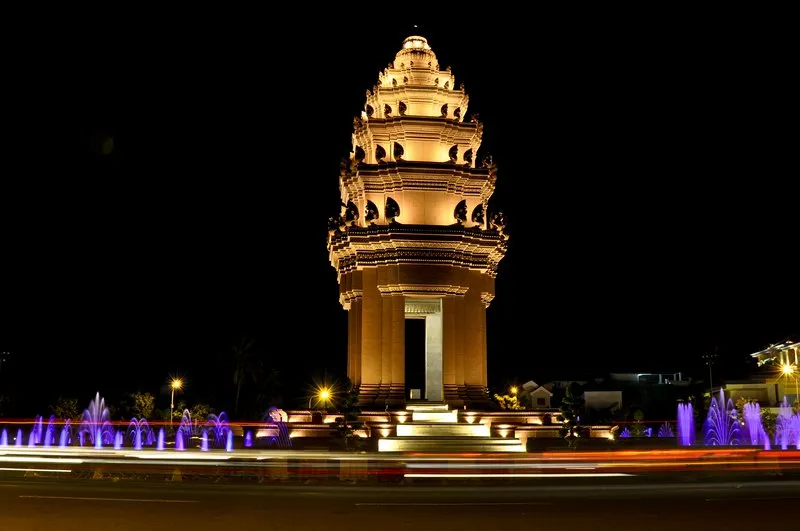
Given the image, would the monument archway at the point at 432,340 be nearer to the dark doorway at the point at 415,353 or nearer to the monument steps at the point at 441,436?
the monument steps at the point at 441,436

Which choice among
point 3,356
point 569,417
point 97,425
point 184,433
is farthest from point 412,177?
point 3,356

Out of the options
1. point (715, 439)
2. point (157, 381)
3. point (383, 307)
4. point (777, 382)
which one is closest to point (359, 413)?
point (383, 307)

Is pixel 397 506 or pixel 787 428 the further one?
pixel 787 428

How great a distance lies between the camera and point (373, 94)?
3747cm

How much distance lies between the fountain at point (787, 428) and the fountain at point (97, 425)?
94.9ft

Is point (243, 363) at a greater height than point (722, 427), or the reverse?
point (243, 363)

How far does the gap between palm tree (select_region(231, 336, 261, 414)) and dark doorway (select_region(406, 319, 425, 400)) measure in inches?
488

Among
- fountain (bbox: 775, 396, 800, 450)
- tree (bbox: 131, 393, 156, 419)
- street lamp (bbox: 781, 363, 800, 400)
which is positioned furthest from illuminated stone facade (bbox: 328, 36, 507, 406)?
street lamp (bbox: 781, 363, 800, 400)

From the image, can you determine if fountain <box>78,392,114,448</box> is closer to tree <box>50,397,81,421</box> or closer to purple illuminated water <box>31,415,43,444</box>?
tree <box>50,397,81,421</box>

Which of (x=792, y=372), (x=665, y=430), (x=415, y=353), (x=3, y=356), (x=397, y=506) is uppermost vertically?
(x=415, y=353)

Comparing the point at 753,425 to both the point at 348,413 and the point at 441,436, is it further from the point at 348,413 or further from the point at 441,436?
the point at 348,413

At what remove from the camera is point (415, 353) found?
56.6m

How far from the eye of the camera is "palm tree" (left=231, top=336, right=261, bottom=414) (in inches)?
2434

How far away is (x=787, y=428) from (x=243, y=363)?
37.0m
